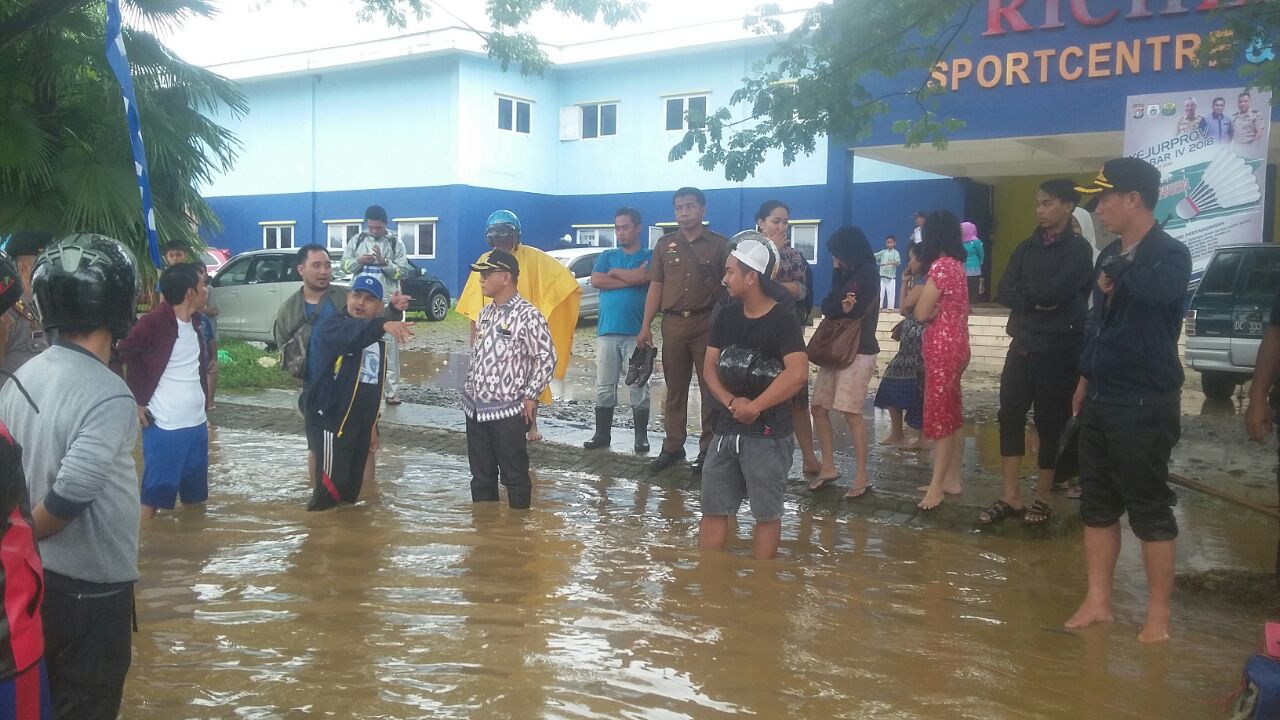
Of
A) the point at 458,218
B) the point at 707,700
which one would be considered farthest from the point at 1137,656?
the point at 458,218

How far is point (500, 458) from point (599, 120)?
23.1 m

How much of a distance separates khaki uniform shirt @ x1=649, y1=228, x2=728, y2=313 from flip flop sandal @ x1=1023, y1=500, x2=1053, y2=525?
8.29 feet

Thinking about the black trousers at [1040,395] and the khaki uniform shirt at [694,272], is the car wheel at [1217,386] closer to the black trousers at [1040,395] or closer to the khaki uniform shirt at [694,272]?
the black trousers at [1040,395]

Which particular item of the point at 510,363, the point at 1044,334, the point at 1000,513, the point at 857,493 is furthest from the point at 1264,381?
the point at 510,363

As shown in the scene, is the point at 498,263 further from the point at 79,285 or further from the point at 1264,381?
the point at 1264,381

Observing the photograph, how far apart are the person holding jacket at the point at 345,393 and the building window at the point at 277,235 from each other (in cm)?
2609

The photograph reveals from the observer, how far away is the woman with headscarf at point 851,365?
22.4ft

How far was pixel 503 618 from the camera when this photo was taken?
14.8ft

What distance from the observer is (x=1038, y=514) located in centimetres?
608

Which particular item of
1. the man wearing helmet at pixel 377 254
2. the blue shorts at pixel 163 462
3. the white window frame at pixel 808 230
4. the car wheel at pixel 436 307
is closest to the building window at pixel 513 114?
the car wheel at pixel 436 307

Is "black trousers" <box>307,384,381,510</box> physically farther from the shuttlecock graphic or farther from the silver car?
the silver car

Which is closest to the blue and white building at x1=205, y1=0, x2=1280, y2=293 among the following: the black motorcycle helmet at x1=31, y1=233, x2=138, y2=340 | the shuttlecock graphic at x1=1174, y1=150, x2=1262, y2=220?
the shuttlecock graphic at x1=1174, y1=150, x2=1262, y2=220

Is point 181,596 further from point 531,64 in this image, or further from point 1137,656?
point 531,64

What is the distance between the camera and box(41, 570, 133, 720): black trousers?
107 inches
